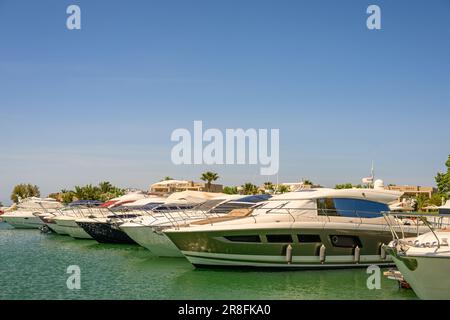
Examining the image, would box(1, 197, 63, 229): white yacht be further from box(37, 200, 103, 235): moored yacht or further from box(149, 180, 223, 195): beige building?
box(149, 180, 223, 195): beige building

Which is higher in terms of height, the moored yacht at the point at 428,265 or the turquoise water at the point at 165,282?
the moored yacht at the point at 428,265

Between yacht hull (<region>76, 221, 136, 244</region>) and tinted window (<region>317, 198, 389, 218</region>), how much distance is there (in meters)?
13.9

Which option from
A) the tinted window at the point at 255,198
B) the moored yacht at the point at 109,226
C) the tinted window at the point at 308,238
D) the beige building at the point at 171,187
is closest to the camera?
the tinted window at the point at 308,238

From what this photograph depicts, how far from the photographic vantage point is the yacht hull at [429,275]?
44.0 ft

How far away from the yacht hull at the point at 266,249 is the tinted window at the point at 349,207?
3.39 feet

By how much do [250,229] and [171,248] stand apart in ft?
20.4

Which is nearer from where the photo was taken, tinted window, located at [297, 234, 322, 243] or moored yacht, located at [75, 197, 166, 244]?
tinted window, located at [297, 234, 322, 243]

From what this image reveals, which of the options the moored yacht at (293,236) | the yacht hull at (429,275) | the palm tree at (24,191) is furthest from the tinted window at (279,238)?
the palm tree at (24,191)

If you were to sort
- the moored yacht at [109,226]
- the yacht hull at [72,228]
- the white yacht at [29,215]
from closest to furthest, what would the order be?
the moored yacht at [109,226] → the yacht hull at [72,228] → the white yacht at [29,215]

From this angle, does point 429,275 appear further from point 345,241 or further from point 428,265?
point 345,241

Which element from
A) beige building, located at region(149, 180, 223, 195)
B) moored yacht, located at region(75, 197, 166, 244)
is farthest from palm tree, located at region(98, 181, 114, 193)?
moored yacht, located at region(75, 197, 166, 244)

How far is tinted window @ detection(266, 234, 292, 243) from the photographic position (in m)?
20.0

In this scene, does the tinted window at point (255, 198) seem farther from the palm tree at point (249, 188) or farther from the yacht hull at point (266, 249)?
the palm tree at point (249, 188)
